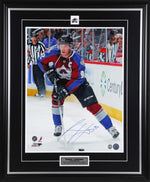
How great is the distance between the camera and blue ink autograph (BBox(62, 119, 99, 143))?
1.14 meters

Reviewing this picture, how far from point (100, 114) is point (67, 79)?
24cm

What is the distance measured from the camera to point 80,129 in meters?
1.15

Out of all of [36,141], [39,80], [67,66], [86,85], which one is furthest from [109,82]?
[36,141]

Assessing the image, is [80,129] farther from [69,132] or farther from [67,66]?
[67,66]

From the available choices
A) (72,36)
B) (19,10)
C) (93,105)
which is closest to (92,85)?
(93,105)

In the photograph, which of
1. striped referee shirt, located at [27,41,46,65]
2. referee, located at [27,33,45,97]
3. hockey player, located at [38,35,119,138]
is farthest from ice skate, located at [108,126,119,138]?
striped referee shirt, located at [27,41,46,65]

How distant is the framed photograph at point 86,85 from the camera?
1.13 meters

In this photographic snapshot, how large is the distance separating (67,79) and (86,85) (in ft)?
0.34

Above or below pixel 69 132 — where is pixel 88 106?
above

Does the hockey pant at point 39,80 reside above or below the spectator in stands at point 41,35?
below

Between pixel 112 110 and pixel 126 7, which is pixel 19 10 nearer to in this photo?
pixel 126 7

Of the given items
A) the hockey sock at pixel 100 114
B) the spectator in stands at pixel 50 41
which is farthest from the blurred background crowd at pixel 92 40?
the hockey sock at pixel 100 114

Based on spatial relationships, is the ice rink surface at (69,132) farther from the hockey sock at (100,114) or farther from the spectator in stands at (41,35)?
the spectator in stands at (41,35)

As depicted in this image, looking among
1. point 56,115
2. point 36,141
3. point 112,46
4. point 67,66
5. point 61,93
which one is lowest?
point 36,141
